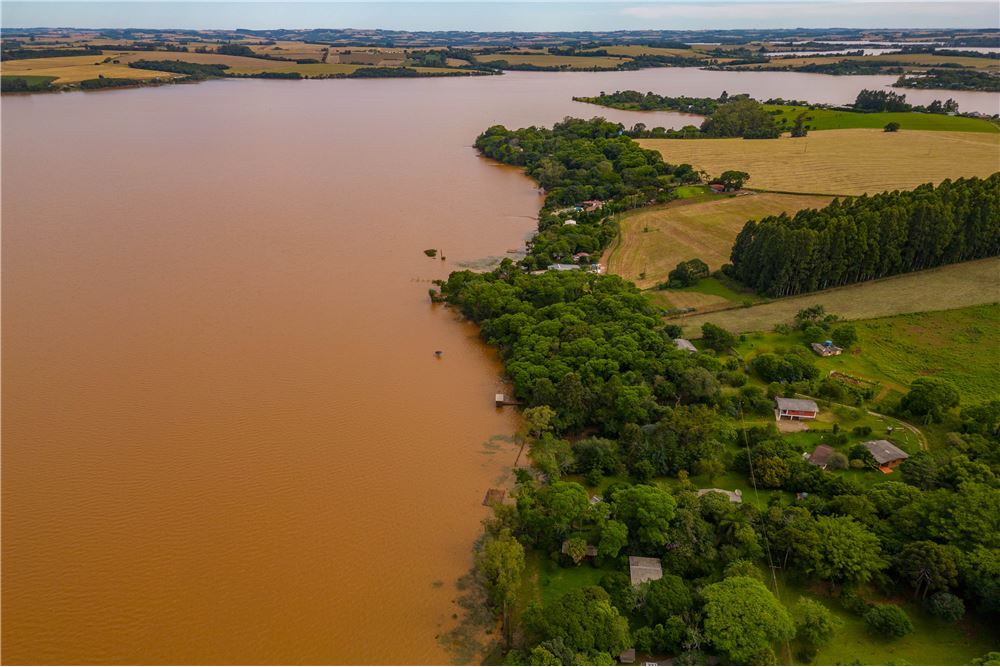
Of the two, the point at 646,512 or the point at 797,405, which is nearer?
the point at 646,512

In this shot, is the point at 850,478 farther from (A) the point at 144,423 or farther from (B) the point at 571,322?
(A) the point at 144,423

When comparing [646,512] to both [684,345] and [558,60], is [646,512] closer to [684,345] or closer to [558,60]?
[684,345]

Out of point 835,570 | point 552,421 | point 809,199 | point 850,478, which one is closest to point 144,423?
point 552,421

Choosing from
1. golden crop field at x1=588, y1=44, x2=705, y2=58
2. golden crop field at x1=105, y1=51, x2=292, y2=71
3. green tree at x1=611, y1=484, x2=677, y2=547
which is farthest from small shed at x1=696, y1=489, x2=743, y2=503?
golden crop field at x1=588, y1=44, x2=705, y2=58

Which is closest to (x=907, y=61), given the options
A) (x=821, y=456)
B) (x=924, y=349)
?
(x=924, y=349)

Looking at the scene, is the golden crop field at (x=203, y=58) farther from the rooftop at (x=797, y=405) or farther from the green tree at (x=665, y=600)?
the green tree at (x=665, y=600)

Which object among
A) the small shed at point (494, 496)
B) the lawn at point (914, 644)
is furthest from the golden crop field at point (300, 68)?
the lawn at point (914, 644)
